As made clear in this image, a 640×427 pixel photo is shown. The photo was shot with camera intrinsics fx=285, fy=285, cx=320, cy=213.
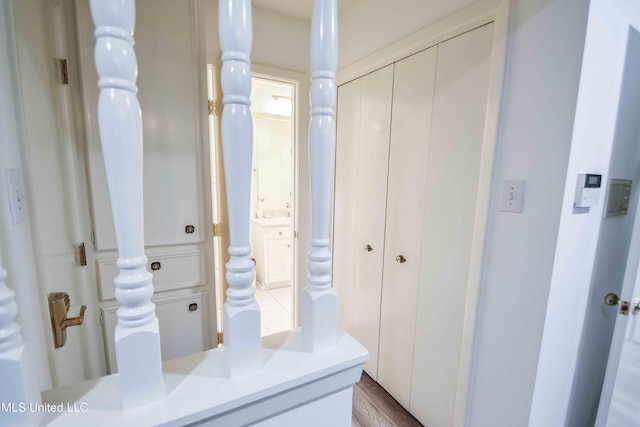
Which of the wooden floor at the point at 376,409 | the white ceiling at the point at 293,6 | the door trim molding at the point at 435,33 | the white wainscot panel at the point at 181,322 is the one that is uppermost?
the white ceiling at the point at 293,6

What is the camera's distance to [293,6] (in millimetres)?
1896

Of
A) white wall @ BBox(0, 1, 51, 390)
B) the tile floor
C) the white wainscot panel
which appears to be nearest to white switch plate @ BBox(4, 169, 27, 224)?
white wall @ BBox(0, 1, 51, 390)

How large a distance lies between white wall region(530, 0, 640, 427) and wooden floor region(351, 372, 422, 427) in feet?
2.34

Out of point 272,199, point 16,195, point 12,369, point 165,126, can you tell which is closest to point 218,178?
point 165,126

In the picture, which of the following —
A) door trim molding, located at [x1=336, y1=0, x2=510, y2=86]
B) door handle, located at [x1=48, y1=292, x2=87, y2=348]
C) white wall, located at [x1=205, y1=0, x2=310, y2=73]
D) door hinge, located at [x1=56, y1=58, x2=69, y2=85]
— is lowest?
door handle, located at [x1=48, y1=292, x2=87, y2=348]

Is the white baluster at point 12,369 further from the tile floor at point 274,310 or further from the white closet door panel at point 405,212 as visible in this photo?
the tile floor at point 274,310

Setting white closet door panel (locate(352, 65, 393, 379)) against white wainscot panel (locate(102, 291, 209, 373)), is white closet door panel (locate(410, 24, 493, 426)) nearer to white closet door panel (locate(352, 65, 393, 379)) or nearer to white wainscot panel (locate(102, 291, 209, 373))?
white closet door panel (locate(352, 65, 393, 379))

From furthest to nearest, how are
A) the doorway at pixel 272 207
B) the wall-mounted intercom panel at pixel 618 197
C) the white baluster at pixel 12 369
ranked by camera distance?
the doorway at pixel 272 207 < the wall-mounted intercom panel at pixel 618 197 < the white baluster at pixel 12 369

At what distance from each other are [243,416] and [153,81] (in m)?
1.54

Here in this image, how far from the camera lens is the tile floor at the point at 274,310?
2.67 m

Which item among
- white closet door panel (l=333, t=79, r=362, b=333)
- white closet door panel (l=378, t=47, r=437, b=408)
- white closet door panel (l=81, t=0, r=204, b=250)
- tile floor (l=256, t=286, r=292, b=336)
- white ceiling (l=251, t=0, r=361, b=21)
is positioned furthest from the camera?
tile floor (l=256, t=286, r=292, b=336)

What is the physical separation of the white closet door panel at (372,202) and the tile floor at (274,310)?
93 cm

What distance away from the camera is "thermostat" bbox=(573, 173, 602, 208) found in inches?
40.6

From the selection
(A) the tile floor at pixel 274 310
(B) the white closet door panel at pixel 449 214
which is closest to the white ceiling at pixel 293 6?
(B) the white closet door panel at pixel 449 214
